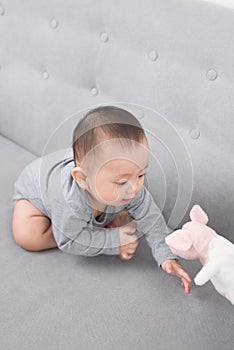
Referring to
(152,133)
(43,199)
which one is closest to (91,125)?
(152,133)

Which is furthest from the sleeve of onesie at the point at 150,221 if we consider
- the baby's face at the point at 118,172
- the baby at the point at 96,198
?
the baby's face at the point at 118,172

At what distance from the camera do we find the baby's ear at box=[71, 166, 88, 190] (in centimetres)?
97

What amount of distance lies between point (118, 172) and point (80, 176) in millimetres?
107

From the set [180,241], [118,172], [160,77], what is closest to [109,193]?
[118,172]

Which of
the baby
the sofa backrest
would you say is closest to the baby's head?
the baby

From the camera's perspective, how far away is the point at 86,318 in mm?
953

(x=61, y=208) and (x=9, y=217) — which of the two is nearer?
(x=61, y=208)

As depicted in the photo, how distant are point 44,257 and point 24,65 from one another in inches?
23.3

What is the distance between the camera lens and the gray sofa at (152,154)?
94 centimetres

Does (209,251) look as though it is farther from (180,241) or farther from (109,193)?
(109,193)

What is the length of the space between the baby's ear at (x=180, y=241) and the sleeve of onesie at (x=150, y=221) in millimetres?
158

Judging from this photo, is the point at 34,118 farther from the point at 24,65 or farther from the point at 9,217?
the point at 9,217

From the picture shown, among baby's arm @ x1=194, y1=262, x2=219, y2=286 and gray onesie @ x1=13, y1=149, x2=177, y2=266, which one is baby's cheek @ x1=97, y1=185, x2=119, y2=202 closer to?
gray onesie @ x1=13, y1=149, x2=177, y2=266

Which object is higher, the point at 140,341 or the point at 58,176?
the point at 58,176
